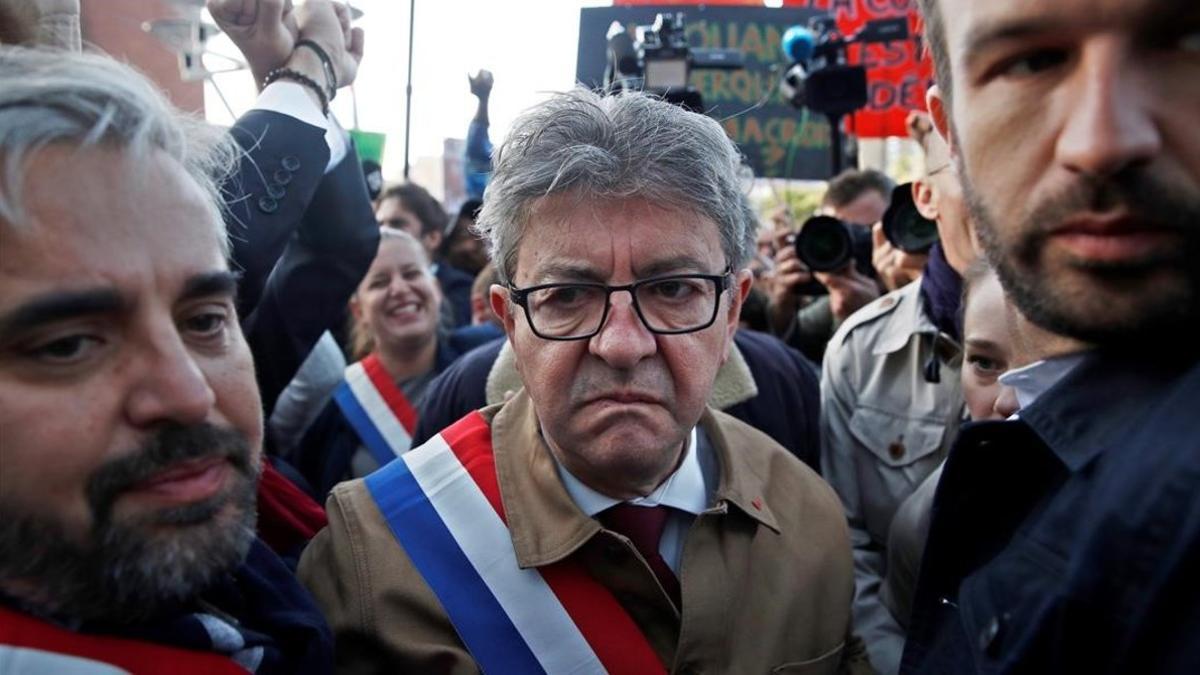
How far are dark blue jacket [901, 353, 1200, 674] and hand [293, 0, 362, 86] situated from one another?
158 cm

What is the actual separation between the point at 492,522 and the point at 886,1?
5.96 metres

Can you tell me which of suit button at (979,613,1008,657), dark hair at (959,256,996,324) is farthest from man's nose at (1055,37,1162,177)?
dark hair at (959,256,996,324)

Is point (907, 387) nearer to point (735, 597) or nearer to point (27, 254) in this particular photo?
point (735, 597)

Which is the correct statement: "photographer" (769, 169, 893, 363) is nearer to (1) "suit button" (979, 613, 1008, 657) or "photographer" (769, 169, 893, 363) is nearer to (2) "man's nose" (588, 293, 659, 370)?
(2) "man's nose" (588, 293, 659, 370)

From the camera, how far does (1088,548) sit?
906 mm

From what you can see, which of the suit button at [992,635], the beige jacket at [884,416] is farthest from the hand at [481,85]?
the suit button at [992,635]

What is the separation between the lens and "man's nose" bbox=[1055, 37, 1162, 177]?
933 millimetres

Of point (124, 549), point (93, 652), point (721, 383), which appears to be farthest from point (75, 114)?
point (721, 383)

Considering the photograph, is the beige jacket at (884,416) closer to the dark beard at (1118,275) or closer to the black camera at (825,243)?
the black camera at (825,243)

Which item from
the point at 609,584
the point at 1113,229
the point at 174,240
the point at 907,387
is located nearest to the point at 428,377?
the point at 907,387

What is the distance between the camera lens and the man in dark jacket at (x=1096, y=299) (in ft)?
2.85

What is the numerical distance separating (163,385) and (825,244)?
2793mm

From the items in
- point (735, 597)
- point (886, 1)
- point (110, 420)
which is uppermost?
point (886, 1)

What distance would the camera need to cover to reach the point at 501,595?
1773mm
